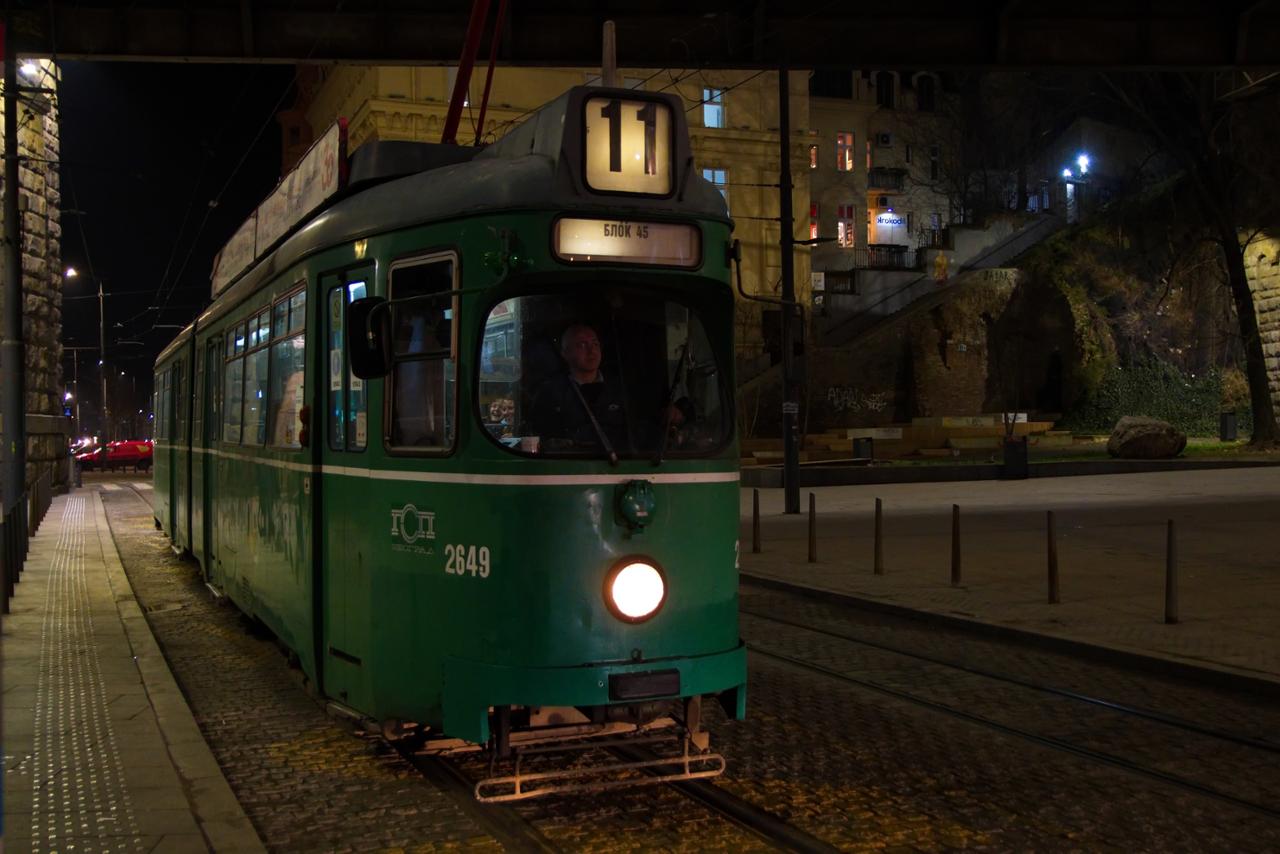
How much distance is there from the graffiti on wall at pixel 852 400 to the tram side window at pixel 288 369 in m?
37.5

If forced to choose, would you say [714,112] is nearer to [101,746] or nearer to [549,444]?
[101,746]

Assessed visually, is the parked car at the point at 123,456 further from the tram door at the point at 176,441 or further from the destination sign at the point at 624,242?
the destination sign at the point at 624,242

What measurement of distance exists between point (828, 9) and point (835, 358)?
28.7 metres

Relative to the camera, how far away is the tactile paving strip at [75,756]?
A: 214 inches

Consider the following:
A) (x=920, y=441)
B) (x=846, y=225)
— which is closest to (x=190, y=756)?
(x=920, y=441)

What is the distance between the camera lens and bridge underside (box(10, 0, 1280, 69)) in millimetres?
16828

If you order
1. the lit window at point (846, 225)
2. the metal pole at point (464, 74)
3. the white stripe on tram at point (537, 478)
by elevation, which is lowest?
the white stripe on tram at point (537, 478)

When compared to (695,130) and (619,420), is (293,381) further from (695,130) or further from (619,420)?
(695,130)

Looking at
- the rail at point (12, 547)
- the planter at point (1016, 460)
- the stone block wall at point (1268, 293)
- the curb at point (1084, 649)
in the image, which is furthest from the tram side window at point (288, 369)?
the stone block wall at point (1268, 293)

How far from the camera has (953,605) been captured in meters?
12.2

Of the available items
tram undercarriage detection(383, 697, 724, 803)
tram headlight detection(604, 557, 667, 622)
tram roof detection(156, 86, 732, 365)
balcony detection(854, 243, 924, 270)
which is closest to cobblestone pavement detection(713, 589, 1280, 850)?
tram undercarriage detection(383, 697, 724, 803)

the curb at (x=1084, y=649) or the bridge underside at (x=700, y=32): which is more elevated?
the bridge underside at (x=700, y=32)

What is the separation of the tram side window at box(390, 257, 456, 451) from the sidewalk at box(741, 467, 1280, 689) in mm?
6237

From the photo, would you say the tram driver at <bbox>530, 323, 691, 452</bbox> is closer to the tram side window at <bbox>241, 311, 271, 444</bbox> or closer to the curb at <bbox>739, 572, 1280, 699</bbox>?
the tram side window at <bbox>241, 311, 271, 444</bbox>
